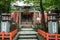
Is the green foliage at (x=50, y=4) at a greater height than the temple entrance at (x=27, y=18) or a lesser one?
greater

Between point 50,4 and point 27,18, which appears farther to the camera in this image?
point 27,18

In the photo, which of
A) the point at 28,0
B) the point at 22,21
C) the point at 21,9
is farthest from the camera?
the point at 22,21

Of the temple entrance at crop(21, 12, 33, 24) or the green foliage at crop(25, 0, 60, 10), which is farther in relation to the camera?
the temple entrance at crop(21, 12, 33, 24)

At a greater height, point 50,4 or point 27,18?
point 50,4

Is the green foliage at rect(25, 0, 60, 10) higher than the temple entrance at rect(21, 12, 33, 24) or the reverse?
higher

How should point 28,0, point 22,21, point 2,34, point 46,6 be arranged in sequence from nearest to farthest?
point 2,34 < point 46,6 < point 28,0 < point 22,21

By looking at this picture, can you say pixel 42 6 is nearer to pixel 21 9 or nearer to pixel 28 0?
pixel 28 0

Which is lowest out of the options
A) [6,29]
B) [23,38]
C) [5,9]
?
[23,38]

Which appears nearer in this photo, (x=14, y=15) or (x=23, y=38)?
(x=23, y=38)

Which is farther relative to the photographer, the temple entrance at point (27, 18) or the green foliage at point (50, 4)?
the temple entrance at point (27, 18)

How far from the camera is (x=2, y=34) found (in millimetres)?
17906

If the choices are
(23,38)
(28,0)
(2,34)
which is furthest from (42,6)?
(2,34)

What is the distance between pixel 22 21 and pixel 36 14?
5185mm

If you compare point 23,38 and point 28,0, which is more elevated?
point 28,0
